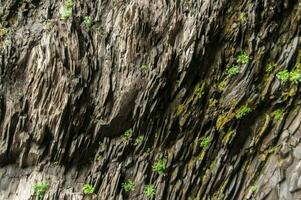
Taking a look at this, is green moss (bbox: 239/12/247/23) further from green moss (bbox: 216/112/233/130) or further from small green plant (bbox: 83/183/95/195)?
small green plant (bbox: 83/183/95/195)

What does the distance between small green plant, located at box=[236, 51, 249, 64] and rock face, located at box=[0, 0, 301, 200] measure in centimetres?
3

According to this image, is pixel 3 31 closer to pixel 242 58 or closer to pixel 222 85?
pixel 222 85

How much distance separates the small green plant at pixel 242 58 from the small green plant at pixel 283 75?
99cm

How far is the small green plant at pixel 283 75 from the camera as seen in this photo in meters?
9.52

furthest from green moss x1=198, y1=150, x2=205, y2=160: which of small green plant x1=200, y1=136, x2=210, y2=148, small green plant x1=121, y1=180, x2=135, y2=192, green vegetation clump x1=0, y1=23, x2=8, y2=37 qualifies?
green vegetation clump x1=0, y1=23, x2=8, y2=37

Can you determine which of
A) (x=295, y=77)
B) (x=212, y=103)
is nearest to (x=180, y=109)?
(x=212, y=103)

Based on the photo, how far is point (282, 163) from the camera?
932cm

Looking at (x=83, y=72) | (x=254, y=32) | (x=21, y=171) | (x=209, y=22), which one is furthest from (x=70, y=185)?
(x=254, y=32)

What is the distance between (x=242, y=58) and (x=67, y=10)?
18.6 ft

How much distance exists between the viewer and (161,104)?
32.3 ft

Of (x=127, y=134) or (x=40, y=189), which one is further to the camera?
(x=127, y=134)

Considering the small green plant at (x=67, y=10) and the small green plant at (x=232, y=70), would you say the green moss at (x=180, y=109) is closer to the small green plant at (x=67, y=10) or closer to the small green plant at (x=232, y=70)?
the small green plant at (x=232, y=70)

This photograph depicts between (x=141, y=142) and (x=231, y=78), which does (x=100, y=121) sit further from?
(x=231, y=78)

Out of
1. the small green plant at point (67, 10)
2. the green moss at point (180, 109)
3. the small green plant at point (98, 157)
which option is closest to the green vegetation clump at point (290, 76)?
the green moss at point (180, 109)
